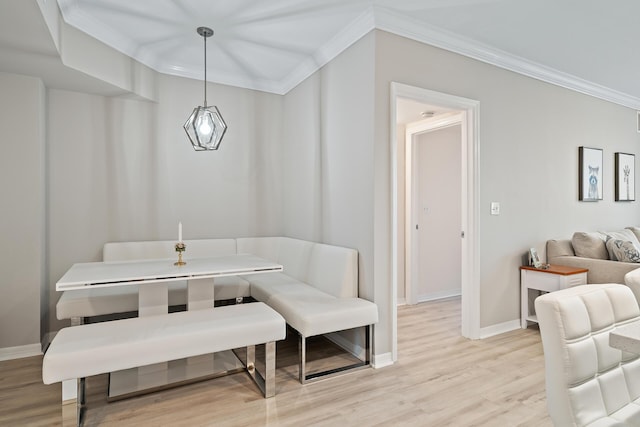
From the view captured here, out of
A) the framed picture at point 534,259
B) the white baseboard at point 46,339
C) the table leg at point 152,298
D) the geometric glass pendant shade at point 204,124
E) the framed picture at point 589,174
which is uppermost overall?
the geometric glass pendant shade at point 204,124

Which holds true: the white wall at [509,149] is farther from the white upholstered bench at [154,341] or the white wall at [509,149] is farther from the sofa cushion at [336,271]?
the white upholstered bench at [154,341]

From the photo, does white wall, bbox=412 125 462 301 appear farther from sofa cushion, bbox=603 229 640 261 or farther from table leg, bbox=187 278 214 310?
table leg, bbox=187 278 214 310

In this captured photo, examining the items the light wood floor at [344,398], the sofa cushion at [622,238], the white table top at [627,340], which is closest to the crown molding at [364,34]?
the sofa cushion at [622,238]

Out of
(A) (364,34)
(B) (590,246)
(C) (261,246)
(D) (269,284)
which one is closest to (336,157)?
(A) (364,34)

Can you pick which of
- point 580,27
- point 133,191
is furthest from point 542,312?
point 133,191

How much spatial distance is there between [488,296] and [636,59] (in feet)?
8.68

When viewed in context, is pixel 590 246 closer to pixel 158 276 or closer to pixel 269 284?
pixel 269 284

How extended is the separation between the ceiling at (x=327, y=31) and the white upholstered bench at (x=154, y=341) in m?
1.89

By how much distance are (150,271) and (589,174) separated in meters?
4.58

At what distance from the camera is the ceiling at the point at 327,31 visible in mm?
2527

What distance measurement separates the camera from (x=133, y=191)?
3561mm

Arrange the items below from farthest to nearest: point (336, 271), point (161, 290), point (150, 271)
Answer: point (336, 271) → point (161, 290) → point (150, 271)

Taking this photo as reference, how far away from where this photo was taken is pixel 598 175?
417cm

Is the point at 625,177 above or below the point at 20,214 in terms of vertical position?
above
